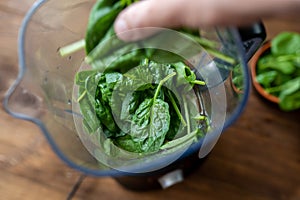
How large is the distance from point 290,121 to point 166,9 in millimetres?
315

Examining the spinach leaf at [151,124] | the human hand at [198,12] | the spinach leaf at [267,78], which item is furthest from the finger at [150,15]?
the spinach leaf at [267,78]

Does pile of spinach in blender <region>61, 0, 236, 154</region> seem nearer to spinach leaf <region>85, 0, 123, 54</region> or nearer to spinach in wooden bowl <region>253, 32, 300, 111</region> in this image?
spinach leaf <region>85, 0, 123, 54</region>

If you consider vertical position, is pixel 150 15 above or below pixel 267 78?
above

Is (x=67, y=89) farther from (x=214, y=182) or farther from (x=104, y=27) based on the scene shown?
(x=214, y=182)

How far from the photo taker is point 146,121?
1.49 ft

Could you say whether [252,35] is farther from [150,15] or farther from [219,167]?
[219,167]

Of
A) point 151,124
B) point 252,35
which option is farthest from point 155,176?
point 252,35

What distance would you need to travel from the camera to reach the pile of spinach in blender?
44cm

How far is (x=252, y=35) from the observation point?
40 cm

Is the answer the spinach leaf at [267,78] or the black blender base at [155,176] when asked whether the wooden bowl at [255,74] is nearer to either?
the spinach leaf at [267,78]

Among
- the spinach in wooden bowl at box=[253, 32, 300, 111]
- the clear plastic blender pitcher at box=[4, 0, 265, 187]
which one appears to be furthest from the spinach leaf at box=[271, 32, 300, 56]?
the clear plastic blender pitcher at box=[4, 0, 265, 187]

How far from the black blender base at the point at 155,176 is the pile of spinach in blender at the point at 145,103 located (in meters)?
0.02

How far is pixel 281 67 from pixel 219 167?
6.1 inches

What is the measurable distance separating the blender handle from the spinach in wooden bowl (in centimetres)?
17
